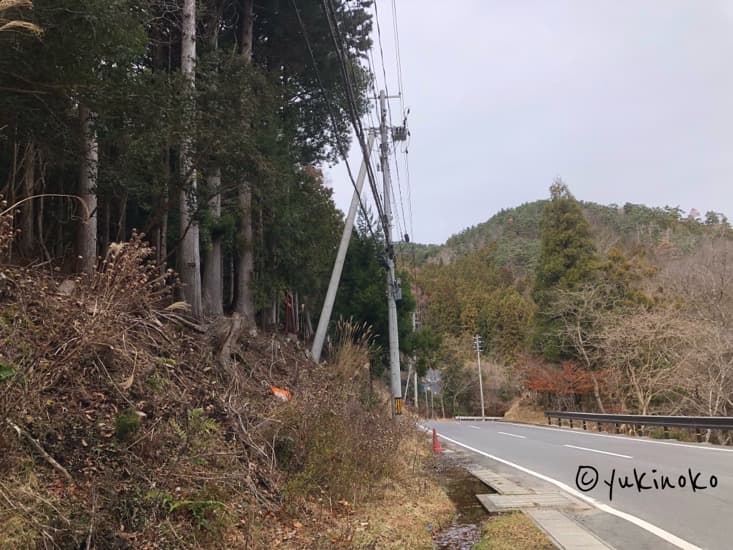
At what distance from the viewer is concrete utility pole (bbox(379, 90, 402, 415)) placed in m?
15.9

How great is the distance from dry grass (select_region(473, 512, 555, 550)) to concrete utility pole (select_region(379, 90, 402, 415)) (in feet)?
26.5

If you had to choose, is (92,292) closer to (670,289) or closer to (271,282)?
(271,282)

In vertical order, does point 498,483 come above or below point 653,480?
below

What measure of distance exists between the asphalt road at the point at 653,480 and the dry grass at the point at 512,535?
119 cm

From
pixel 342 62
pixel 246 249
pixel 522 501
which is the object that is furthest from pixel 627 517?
pixel 246 249

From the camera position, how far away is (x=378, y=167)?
18781 millimetres

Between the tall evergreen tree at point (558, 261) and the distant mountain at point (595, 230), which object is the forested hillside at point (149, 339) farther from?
the distant mountain at point (595, 230)

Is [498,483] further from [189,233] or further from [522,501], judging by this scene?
[189,233]

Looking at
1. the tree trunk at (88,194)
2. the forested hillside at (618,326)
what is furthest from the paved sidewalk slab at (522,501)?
the forested hillside at (618,326)

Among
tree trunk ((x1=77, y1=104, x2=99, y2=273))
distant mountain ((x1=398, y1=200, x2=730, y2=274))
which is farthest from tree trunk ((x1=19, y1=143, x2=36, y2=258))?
distant mountain ((x1=398, y1=200, x2=730, y2=274))

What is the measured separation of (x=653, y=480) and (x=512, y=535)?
4.32 m

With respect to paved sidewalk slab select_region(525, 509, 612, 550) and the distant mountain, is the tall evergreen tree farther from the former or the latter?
paved sidewalk slab select_region(525, 509, 612, 550)

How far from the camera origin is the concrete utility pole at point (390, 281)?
15.9 metres

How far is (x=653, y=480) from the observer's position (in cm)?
888
